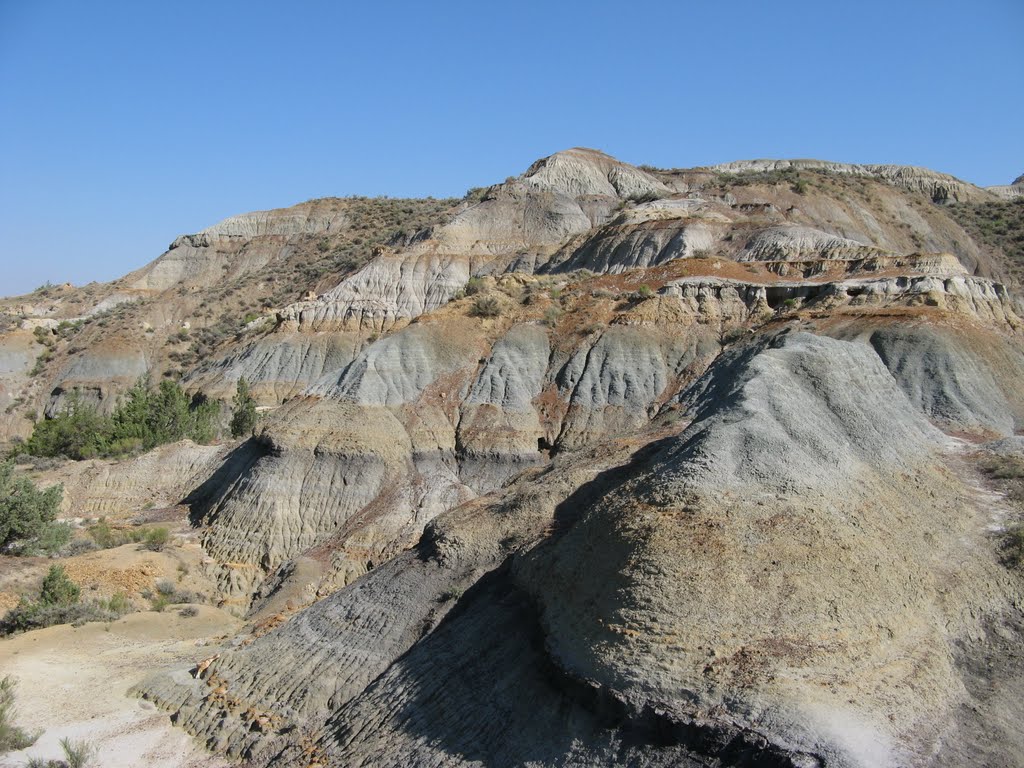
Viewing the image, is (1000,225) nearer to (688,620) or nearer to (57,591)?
(688,620)

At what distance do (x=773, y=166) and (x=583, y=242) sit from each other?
49496 millimetres

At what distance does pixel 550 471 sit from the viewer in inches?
778

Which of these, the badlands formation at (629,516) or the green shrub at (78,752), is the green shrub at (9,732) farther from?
the badlands formation at (629,516)

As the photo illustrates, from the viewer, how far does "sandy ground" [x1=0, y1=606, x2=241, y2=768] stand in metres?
14.9

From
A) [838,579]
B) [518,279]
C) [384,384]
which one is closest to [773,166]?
[518,279]

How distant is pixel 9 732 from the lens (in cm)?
1448

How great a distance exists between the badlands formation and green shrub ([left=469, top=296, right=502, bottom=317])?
21 centimetres

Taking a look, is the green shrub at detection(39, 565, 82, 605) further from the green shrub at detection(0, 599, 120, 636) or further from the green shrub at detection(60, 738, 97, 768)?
the green shrub at detection(60, 738, 97, 768)

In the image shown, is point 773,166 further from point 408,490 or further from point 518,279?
point 408,490

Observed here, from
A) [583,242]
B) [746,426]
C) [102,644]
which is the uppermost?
[583,242]

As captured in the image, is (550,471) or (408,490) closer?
(550,471)

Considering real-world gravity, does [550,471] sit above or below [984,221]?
below

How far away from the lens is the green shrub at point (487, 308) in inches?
1335

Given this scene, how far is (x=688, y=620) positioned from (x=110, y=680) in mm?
14302
